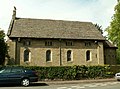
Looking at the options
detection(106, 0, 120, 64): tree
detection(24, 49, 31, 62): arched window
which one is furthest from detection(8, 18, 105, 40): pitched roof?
detection(106, 0, 120, 64): tree

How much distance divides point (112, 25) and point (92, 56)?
35.0ft

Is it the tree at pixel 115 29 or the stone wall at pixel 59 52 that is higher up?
the tree at pixel 115 29

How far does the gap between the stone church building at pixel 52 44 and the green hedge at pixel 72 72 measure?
981cm

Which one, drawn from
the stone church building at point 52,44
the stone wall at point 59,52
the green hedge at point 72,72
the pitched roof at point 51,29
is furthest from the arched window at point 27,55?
the green hedge at point 72,72

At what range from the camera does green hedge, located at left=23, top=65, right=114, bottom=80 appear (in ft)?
98.9

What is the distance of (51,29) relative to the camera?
Answer: 45.1 meters

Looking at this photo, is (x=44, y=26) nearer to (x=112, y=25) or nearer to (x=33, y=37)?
(x=33, y=37)

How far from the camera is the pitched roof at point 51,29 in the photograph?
1666 inches

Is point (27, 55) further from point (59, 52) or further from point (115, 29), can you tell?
point (115, 29)

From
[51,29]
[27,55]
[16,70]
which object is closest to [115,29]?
[51,29]

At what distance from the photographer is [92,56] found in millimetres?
44125

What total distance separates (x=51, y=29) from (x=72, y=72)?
15424 millimetres

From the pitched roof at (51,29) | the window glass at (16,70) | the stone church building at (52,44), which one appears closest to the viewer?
the window glass at (16,70)

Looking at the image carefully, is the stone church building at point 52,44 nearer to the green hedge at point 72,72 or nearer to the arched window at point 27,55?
the arched window at point 27,55
